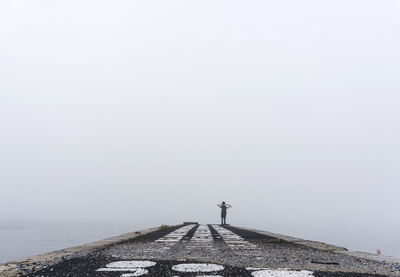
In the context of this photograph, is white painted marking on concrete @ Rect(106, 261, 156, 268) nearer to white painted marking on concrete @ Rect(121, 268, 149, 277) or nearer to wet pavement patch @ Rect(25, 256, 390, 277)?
wet pavement patch @ Rect(25, 256, 390, 277)

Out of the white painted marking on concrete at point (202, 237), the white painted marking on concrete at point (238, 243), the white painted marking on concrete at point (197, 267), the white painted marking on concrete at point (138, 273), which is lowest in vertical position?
the white painted marking on concrete at point (202, 237)

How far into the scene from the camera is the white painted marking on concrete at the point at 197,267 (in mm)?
6469

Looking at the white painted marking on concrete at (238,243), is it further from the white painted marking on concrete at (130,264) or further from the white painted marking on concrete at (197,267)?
the white painted marking on concrete at (130,264)

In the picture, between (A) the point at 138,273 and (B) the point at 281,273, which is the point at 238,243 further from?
(A) the point at 138,273

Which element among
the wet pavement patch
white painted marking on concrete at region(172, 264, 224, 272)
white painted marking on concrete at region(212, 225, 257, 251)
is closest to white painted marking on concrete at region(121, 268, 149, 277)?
the wet pavement patch

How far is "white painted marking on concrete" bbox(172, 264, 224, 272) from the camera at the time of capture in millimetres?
6469

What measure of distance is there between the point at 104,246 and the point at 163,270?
19.5 feet

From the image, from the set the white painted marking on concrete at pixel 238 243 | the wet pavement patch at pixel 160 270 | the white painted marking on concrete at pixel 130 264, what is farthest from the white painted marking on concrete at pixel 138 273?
the white painted marking on concrete at pixel 238 243

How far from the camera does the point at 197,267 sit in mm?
6797

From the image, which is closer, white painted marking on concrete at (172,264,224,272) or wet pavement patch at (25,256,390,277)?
wet pavement patch at (25,256,390,277)

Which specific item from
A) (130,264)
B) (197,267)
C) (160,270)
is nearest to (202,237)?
(130,264)

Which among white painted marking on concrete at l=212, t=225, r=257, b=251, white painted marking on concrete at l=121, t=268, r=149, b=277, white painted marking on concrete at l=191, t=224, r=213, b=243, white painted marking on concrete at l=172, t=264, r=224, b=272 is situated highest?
white painted marking on concrete at l=172, t=264, r=224, b=272

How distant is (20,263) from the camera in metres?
7.50

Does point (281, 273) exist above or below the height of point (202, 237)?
above
